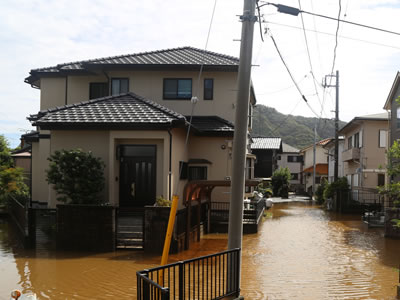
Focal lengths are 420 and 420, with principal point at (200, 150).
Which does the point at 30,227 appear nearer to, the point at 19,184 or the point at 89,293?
the point at 89,293

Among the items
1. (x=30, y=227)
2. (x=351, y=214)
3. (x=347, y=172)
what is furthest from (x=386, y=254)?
(x=347, y=172)

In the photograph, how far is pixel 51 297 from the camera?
8297 mm

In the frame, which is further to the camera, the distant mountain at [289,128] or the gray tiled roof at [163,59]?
the distant mountain at [289,128]

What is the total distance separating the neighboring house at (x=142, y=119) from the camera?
1580 cm

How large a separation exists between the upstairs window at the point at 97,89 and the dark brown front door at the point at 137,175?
6.61 meters

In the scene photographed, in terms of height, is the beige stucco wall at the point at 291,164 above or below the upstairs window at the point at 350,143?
below

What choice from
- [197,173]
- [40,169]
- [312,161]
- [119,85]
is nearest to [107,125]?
[197,173]

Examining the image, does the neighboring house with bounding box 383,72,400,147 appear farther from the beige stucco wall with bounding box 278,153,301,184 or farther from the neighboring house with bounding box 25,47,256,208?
the beige stucco wall with bounding box 278,153,301,184

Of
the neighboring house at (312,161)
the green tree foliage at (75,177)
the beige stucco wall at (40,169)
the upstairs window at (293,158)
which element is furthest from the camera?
the upstairs window at (293,158)

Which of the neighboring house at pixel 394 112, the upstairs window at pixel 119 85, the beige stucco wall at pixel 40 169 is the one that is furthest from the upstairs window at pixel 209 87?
the neighboring house at pixel 394 112

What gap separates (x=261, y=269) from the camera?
10953mm

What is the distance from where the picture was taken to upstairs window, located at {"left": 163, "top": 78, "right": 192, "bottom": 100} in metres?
20.7

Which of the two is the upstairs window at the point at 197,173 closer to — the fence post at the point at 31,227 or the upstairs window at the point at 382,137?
the fence post at the point at 31,227

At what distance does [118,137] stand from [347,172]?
1158 inches
